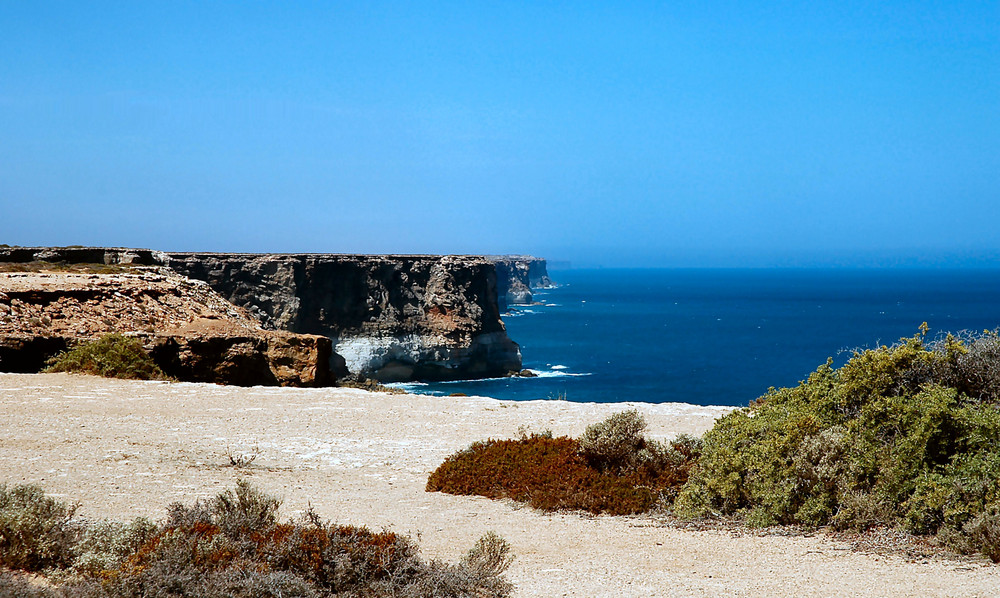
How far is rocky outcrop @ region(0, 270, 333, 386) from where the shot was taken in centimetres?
1479

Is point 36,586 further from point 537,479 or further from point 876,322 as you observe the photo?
point 876,322

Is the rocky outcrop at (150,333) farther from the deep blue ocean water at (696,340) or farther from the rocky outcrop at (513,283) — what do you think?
the rocky outcrop at (513,283)

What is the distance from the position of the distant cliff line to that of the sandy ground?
5313 cm

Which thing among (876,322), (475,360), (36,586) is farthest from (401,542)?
(876,322)

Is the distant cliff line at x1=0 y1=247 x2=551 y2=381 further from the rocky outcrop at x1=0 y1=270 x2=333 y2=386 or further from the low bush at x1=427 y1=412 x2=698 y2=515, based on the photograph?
the low bush at x1=427 y1=412 x2=698 y2=515

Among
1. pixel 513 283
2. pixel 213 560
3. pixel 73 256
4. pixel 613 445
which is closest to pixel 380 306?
pixel 73 256

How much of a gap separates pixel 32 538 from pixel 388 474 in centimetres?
432

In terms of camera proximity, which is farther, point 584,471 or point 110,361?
point 110,361

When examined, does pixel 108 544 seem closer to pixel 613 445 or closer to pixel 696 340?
pixel 613 445

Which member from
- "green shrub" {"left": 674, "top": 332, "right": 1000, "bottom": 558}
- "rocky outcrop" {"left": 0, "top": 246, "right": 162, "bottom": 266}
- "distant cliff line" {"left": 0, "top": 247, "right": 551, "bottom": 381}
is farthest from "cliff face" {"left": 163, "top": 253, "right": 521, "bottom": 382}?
"green shrub" {"left": 674, "top": 332, "right": 1000, "bottom": 558}

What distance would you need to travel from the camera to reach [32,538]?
16.2 ft

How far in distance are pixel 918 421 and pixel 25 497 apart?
710 cm

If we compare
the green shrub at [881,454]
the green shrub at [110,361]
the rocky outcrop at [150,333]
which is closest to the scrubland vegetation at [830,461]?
the green shrub at [881,454]

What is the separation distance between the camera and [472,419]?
12211 millimetres
